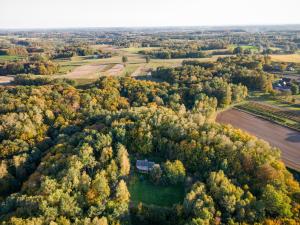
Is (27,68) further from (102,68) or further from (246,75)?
(246,75)

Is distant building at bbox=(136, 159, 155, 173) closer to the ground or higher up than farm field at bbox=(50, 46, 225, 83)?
closer to the ground

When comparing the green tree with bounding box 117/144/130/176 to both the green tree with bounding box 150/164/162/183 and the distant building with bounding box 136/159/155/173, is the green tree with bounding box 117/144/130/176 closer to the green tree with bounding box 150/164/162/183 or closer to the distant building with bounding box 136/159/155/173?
the distant building with bounding box 136/159/155/173

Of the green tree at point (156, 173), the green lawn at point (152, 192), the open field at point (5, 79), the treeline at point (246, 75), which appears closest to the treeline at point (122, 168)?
the green tree at point (156, 173)

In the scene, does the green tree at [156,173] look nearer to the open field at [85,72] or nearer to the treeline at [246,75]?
the treeline at [246,75]

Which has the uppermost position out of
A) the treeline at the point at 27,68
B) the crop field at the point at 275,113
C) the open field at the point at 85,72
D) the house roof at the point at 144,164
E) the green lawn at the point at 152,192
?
the treeline at the point at 27,68

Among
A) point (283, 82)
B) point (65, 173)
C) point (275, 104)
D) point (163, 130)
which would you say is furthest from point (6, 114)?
point (283, 82)

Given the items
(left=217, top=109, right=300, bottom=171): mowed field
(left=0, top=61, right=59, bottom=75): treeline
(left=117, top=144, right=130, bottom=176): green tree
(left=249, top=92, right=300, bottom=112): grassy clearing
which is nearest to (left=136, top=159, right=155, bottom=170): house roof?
(left=117, top=144, right=130, bottom=176): green tree

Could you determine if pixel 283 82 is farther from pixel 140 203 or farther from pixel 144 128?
pixel 140 203
